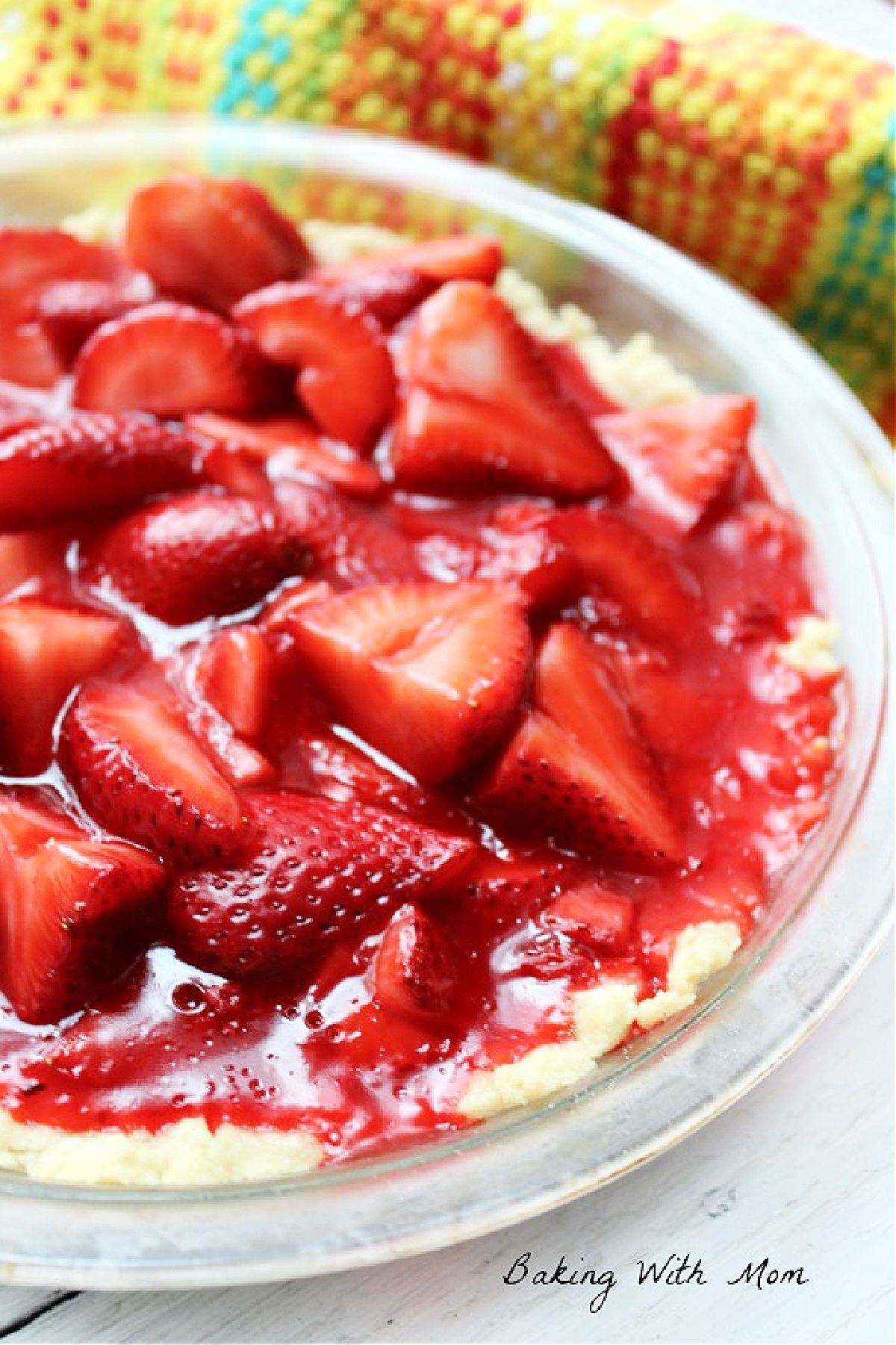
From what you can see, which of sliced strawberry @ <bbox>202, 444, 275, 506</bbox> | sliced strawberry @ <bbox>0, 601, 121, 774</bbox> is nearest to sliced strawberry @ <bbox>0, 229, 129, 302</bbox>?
sliced strawberry @ <bbox>202, 444, 275, 506</bbox>

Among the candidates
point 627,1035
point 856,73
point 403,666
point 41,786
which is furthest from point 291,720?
point 856,73

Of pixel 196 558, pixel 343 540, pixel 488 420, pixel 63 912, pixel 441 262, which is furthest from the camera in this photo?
pixel 441 262

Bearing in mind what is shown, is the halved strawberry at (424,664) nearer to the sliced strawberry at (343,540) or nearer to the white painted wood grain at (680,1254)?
the sliced strawberry at (343,540)

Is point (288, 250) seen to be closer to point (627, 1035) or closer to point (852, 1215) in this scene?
point (627, 1035)

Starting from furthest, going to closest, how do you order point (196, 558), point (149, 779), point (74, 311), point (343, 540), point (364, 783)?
point (74, 311)
point (343, 540)
point (196, 558)
point (364, 783)
point (149, 779)

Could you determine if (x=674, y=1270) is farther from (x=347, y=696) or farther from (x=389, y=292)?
(x=389, y=292)

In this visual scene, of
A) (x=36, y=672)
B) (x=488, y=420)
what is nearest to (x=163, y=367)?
(x=488, y=420)
